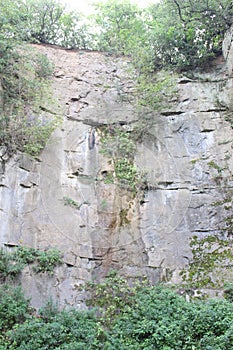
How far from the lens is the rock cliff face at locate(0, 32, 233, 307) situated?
20.3 ft

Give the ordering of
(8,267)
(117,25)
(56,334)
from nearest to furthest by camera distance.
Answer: (56,334)
(8,267)
(117,25)

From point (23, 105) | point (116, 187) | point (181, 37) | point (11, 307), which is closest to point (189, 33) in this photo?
point (181, 37)

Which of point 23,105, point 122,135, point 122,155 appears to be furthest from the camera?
point 122,135

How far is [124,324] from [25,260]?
1986 millimetres

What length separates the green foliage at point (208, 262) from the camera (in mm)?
5992

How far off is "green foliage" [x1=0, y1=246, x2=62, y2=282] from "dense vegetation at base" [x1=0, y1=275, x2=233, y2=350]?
0.29 m

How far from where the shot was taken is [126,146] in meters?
7.45

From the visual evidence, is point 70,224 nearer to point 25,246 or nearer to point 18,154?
point 25,246

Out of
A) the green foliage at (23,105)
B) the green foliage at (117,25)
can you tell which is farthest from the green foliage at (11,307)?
the green foliage at (117,25)

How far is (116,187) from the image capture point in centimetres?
702

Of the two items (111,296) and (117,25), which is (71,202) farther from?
(117,25)

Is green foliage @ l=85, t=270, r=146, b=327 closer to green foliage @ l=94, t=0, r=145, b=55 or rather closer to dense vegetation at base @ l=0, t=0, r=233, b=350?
dense vegetation at base @ l=0, t=0, r=233, b=350

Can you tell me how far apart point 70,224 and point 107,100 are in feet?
10.6

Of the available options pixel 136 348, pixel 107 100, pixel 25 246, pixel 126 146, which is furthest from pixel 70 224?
pixel 107 100
